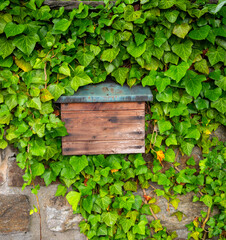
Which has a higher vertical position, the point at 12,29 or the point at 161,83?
the point at 12,29

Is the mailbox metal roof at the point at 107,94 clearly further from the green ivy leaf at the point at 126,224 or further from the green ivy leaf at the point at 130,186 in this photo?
the green ivy leaf at the point at 126,224

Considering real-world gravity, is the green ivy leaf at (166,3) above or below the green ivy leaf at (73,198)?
above

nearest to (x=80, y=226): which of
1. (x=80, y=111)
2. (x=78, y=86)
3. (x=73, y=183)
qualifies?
(x=73, y=183)

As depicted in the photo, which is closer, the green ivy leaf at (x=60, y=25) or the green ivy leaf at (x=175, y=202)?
the green ivy leaf at (x=60, y=25)

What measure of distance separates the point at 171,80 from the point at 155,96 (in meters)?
0.15

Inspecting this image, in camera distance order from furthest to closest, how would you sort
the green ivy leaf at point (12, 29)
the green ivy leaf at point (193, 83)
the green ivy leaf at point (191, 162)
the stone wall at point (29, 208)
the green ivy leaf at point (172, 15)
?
the green ivy leaf at point (191, 162)
the stone wall at point (29, 208)
the green ivy leaf at point (193, 83)
the green ivy leaf at point (172, 15)
the green ivy leaf at point (12, 29)

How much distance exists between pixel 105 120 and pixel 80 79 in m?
0.31

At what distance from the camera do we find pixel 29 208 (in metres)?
1.70

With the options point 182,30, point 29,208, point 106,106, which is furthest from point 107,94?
point 29,208

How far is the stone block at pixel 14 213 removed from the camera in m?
1.67

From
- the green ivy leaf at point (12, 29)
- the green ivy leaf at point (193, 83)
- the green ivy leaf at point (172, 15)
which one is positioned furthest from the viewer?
the green ivy leaf at point (193, 83)

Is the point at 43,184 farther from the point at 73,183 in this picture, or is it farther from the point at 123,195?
the point at 123,195

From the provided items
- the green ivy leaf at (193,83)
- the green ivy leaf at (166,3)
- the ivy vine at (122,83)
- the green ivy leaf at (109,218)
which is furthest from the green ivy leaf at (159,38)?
the green ivy leaf at (109,218)

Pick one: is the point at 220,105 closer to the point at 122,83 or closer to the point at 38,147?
the point at 122,83
